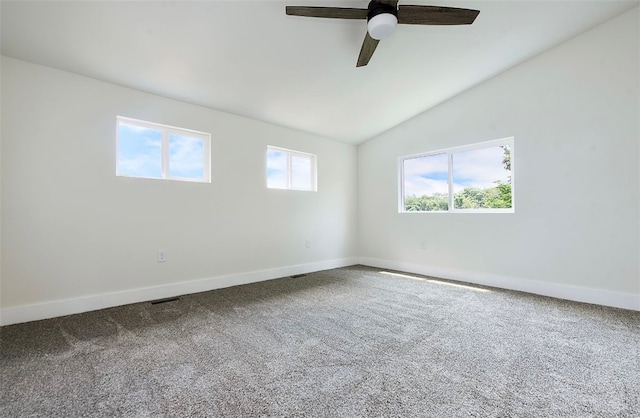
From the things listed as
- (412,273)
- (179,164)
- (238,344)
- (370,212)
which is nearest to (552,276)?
(412,273)

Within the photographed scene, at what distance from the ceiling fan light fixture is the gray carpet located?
7.42 ft

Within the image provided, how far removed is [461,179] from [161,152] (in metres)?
3.86

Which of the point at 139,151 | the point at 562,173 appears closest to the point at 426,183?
the point at 562,173

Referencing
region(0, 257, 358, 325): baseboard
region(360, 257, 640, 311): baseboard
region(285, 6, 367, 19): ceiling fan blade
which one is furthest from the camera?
region(360, 257, 640, 311): baseboard

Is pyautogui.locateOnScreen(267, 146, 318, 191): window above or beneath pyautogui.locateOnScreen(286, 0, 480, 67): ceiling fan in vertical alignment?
beneath

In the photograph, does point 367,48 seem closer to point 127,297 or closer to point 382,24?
point 382,24

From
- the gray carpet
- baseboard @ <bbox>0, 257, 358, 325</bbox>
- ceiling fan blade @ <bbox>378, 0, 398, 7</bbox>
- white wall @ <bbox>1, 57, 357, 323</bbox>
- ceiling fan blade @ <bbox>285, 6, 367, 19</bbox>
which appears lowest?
the gray carpet

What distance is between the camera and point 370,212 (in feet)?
16.6

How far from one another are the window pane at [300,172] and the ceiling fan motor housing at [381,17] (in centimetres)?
260

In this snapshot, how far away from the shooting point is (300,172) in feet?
15.0

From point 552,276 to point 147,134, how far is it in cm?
473

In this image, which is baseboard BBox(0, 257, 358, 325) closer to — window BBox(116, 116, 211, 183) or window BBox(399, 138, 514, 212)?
window BBox(116, 116, 211, 183)

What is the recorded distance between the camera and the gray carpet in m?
1.32

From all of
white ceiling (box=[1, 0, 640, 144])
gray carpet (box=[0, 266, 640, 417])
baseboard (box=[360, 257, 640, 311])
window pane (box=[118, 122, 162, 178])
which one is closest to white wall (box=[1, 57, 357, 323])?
window pane (box=[118, 122, 162, 178])
